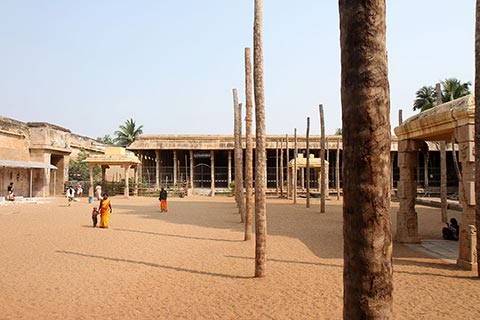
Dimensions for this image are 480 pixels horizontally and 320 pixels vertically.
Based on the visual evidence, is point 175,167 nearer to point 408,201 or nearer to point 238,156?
point 238,156

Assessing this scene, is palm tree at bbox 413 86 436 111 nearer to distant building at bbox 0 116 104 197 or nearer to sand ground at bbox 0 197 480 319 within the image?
sand ground at bbox 0 197 480 319

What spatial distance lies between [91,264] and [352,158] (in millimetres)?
6714

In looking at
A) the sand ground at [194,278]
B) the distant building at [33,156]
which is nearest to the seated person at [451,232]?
the sand ground at [194,278]

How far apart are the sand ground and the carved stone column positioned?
316 millimetres

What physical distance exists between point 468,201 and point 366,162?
5.94 metres

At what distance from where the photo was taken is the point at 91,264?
728 cm

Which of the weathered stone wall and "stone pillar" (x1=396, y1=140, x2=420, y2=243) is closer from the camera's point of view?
"stone pillar" (x1=396, y1=140, x2=420, y2=243)

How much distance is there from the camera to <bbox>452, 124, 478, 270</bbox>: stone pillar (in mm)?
6570

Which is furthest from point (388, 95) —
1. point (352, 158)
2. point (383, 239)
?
point (383, 239)

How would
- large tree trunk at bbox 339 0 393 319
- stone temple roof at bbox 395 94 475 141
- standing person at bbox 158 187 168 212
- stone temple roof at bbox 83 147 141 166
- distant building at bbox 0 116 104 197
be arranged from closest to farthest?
large tree trunk at bbox 339 0 393 319, stone temple roof at bbox 395 94 475 141, standing person at bbox 158 187 168 212, distant building at bbox 0 116 104 197, stone temple roof at bbox 83 147 141 166

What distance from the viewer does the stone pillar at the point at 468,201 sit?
21.6ft

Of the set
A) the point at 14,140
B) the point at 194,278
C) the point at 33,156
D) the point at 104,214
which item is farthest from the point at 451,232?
the point at 33,156

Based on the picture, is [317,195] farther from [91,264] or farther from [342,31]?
[342,31]

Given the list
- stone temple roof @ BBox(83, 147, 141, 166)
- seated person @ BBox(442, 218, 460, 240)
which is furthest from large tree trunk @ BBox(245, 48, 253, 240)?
stone temple roof @ BBox(83, 147, 141, 166)
